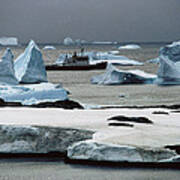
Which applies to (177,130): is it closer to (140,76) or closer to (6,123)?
(6,123)

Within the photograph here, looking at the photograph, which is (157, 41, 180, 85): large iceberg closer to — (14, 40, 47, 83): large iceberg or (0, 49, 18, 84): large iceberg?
(14, 40, 47, 83): large iceberg

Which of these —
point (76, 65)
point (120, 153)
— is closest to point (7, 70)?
point (120, 153)

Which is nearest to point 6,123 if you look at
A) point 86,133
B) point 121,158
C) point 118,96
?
point 86,133

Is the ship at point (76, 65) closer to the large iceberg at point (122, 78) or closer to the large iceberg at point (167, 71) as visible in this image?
the large iceberg at point (122, 78)

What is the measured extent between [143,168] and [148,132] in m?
0.81

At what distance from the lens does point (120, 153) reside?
6117 mm

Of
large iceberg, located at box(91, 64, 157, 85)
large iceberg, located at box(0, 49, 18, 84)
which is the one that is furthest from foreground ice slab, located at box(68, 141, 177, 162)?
large iceberg, located at box(91, 64, 157, 85)

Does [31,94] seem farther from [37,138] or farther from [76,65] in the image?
[76,65]

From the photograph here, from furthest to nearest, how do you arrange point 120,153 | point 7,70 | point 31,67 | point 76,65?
point 76,65, point 31,67, point 7,70, point 120,153

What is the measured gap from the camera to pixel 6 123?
7051mm

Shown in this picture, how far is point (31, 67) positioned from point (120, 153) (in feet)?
47.4

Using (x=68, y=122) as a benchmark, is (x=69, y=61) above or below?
below

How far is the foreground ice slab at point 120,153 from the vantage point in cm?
607

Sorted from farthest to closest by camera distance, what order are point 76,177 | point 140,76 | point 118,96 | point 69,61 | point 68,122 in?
point 69,61
point 140,76
point 118,96
point 68,122
point 76,177
